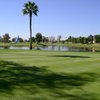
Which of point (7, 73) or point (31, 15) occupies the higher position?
point (31, 15)

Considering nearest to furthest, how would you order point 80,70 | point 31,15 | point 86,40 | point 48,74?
point 48,74 → point 80,70 → point 31,15 → point 86,40

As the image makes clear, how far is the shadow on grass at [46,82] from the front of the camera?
371 inches

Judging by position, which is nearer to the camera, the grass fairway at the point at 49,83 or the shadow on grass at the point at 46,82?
the grass fairway at the point at 49,83

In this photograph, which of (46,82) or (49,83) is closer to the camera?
(49,83)

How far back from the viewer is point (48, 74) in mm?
12430

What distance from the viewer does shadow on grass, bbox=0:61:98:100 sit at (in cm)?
943

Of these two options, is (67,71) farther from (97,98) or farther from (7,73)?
(97,98)

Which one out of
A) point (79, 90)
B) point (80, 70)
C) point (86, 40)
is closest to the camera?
point (79, 90)

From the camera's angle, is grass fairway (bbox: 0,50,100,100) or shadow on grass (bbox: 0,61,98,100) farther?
shadow on grass (bbox: 0,61,98,100)

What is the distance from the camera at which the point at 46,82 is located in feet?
35.9

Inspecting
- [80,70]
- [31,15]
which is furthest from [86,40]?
[80,70]

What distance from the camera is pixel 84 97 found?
9.09 meters

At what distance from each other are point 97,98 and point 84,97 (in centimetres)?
44

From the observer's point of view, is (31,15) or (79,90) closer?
(79,90)
